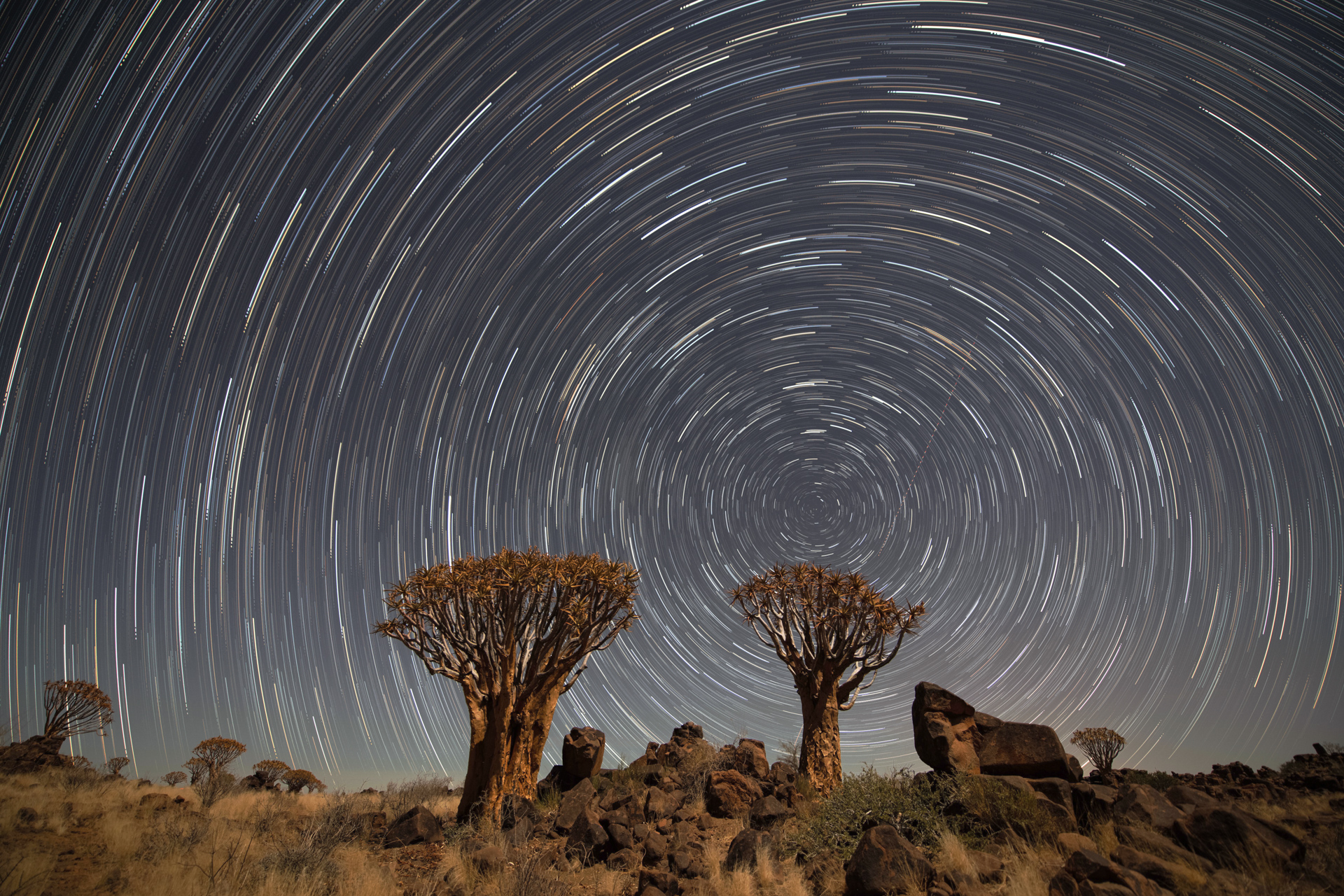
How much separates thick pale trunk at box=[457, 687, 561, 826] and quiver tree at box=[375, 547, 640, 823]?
0.07ft

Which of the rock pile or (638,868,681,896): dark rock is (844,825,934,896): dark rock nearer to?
the rock pile

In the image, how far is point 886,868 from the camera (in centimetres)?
666

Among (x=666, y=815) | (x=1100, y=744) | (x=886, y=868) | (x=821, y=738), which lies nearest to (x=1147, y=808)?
(x=886, y=868)

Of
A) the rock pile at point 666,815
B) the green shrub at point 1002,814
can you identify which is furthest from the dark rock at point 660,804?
the green shrub at point 1002,814

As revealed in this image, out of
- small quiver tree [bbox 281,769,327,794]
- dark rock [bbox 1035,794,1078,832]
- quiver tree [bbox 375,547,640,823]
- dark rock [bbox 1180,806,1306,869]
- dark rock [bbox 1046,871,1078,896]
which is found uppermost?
quiver tree [bbox 375,547,640,823]

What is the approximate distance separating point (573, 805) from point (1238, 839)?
10.0 m

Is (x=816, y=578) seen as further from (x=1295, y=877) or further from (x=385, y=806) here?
(x=385, y=806)

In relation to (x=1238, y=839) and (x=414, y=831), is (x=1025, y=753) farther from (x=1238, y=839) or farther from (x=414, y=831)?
(x=414, y=831)

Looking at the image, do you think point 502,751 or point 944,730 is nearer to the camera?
point 502,751

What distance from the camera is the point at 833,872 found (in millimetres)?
7734

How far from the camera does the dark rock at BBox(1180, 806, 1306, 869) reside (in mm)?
5445

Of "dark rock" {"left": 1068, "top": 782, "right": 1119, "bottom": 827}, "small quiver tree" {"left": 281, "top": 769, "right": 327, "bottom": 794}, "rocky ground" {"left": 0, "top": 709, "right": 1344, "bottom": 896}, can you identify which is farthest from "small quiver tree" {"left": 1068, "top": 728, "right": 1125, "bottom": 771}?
"small quiver tree" {"left": 281, "top": 769, "right": 327, "bottom": 794}

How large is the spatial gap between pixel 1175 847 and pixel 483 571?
12.9 meters

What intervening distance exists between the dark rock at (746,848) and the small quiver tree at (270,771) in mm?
22330
